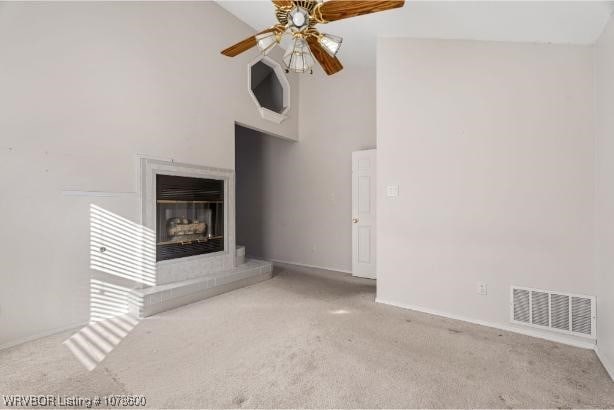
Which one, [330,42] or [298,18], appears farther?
[330,42]

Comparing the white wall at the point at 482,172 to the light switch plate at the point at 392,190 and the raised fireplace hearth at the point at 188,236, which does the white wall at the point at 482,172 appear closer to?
the light switch plate at the point at 392,190

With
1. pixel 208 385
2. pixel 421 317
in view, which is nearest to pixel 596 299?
pixel 421 317

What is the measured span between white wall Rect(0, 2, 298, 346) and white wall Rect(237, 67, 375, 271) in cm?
212

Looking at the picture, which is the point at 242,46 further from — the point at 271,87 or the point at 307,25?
the point at 271,87

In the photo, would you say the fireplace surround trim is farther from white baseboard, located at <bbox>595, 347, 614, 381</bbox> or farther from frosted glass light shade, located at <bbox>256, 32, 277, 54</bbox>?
white baseboard, located at <bbox>595, 347, 614, 381</bbox>

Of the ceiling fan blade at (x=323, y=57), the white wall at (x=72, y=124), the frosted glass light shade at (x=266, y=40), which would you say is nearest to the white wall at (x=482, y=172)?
the ceiling fan blade at (x=323, y=57)

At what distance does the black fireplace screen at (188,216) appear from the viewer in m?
3.30

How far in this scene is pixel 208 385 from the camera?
175cm

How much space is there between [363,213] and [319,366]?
275cm

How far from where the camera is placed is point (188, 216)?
11.9 feet

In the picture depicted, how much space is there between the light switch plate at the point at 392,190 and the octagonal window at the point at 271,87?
236 cm

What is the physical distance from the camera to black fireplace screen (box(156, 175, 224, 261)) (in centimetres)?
330

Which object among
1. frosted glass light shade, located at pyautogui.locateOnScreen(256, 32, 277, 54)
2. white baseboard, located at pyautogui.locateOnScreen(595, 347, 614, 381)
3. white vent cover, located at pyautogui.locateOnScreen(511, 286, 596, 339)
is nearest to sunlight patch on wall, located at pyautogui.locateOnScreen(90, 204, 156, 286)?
frosted glass light shade, located at pyautogui.locateOnScreen(256, 32, 277, 54)

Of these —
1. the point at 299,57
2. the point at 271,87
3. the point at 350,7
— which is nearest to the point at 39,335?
the point at 299,57
